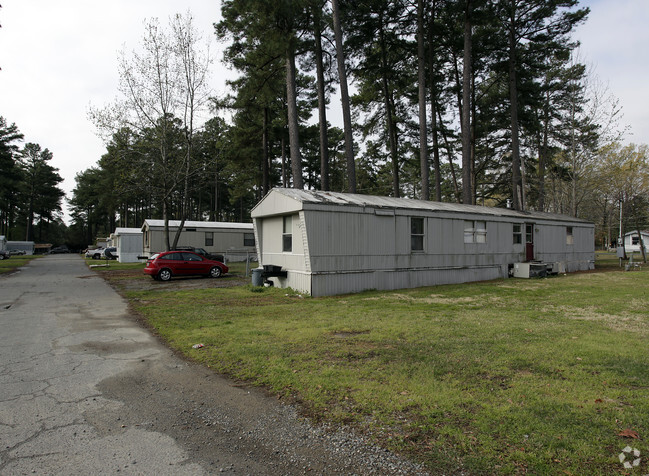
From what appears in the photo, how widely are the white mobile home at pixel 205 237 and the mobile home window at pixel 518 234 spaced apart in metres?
20.1

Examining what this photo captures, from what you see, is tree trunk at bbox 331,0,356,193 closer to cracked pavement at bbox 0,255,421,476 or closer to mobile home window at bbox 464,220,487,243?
mobile home window at bbox 464,220,487,243

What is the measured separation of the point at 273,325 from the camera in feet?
25.6

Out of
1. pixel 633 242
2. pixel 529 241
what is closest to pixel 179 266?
pixel 529 241

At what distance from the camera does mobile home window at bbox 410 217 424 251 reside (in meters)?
14.5

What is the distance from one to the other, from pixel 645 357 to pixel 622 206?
2744cm

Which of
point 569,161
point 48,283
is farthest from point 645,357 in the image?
point 569,161

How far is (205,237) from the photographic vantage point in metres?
29.6

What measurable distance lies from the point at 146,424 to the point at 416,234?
12.3 meters

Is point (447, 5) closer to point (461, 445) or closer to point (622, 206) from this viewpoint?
point (622, 206)

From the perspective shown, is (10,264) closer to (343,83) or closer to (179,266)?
(179,266)

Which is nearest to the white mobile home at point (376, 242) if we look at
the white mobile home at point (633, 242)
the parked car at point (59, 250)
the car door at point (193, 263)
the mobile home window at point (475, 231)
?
the mobile home window at point (475, 231)

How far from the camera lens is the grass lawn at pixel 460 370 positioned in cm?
306

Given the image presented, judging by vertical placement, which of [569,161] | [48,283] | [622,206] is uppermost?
[569,161]

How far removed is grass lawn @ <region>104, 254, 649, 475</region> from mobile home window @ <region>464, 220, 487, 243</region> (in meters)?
6.47
